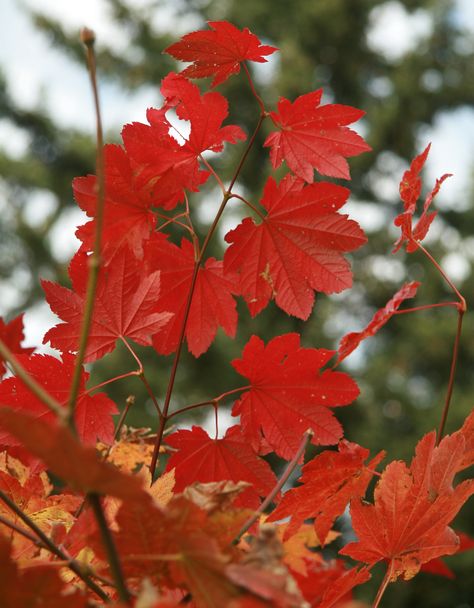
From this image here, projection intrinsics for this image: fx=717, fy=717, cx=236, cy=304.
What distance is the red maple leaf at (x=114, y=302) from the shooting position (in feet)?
1.86

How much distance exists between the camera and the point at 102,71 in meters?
9.07

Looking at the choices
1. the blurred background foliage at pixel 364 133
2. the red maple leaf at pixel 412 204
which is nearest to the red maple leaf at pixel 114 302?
the red maple leaf at pixel 412 204

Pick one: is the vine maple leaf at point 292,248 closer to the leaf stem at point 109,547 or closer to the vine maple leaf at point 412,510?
the vine maple leaf at point 412,510

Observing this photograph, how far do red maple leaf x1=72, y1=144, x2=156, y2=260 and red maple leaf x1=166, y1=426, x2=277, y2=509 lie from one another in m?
0.15

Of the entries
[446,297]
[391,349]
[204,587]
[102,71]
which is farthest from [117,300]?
[102,71]

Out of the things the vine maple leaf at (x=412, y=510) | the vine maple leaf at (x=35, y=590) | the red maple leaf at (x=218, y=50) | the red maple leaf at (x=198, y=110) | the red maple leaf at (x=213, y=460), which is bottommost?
the vine maple leaf at (x=412, y=510)

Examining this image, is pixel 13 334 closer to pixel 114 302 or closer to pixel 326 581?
pixel 114 302

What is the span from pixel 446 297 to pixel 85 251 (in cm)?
781

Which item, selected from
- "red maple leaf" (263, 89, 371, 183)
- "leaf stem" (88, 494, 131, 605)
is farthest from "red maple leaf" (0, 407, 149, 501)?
"red maple leaf" (263, 89, 371, 183)

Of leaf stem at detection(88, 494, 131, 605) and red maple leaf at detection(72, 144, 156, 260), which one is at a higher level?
red maple leaf at detection(72, 144, 156, 260)

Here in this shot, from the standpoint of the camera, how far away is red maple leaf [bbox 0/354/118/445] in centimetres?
53

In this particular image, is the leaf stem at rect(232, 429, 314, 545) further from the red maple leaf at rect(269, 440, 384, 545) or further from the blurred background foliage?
the blurred background foliage

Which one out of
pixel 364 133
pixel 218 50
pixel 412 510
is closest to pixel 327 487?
pixel 412 510

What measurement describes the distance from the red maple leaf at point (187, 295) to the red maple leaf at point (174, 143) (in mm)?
58
